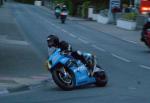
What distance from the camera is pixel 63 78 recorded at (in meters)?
14.2

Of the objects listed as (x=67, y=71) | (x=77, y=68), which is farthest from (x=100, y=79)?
(x=67, y=71)

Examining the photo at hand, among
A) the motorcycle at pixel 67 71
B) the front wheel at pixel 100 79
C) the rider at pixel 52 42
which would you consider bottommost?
the front wheel at pixel 100 79

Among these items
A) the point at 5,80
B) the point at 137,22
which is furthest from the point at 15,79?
the point at 137,22

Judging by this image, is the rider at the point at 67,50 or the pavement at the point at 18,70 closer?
the rider at the point at 67,50

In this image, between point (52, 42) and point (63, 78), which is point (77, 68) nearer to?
point (63, 78)

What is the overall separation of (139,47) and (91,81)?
1574cm

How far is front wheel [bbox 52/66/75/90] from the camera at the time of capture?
14148 millimetres

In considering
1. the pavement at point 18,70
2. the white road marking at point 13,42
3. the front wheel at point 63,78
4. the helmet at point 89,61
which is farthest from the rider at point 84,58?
the white road marking at point 13,42

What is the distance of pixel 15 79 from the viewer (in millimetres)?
16172

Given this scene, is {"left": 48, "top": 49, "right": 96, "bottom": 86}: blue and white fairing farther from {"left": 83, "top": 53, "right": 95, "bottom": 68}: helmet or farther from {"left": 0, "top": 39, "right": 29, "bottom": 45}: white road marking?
{"left": 0, "top": 39, "right": 29, "bottom": 45}: white road marking

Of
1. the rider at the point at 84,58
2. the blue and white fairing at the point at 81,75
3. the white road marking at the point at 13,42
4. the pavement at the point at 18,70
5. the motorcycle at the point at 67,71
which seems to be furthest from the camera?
the white road marking at the point at 13,42

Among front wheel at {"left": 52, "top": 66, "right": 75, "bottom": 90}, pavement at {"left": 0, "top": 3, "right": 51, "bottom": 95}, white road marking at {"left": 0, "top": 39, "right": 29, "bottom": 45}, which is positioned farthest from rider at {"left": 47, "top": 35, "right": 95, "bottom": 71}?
white road marking at {"left": 0, "top": 39, "right": 29, "bottom": 45}

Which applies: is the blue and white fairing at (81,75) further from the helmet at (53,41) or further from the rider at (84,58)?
the helmet at (53,41)

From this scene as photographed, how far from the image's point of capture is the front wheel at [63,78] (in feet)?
46.4
